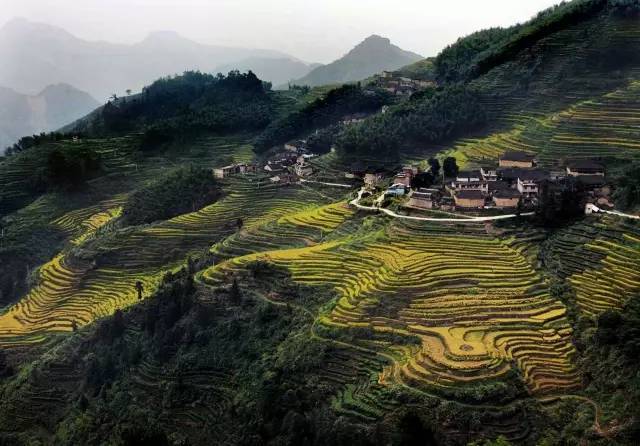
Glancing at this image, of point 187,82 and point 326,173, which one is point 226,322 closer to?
point 326,173

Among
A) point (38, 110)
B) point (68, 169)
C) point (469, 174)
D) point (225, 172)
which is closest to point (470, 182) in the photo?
point (469, 174)

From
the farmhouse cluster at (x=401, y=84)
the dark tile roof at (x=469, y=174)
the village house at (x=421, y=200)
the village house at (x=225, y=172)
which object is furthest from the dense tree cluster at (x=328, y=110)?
the village house at (x=421, y=200)

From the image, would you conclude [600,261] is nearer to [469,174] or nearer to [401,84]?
[469,174]

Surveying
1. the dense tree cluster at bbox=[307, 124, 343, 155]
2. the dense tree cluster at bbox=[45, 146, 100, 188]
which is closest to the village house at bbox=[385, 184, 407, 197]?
the dense tree cluster at bbox=[307, 124, 343, 155]

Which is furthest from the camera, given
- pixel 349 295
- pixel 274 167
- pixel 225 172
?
pixel 225 172

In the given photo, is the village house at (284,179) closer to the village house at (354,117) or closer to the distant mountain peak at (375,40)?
the village house at (354,117)

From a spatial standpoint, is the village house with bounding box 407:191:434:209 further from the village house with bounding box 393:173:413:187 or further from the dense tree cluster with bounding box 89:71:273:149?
the dense tree cluster with bounding box 89:71:273:149

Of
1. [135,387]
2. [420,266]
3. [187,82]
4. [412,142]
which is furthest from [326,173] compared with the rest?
[187,82]
